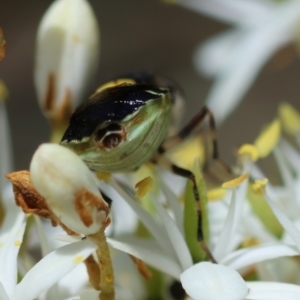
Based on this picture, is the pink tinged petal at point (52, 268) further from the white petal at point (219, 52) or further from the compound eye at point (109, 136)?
the white petal at point (219, 52)

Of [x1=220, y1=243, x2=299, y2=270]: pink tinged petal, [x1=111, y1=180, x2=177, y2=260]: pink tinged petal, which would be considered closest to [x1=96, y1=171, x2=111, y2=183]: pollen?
[x1=111, y1=180, x2=177, y2=260]: pink tinged petal

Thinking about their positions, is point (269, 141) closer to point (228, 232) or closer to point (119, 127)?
point (228, 232)

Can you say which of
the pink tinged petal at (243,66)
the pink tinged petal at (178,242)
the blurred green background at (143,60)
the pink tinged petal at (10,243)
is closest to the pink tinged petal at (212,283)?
the pink tinged petal at (178,242)

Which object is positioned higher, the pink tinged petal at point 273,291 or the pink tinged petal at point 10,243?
the pink tinged petal at point 10,243

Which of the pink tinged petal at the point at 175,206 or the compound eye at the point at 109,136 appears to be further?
the pink tinged petal at the point at 175,206

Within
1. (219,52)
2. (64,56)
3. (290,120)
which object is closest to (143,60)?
(219,52)

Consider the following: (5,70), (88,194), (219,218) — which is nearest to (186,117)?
(5,70)
